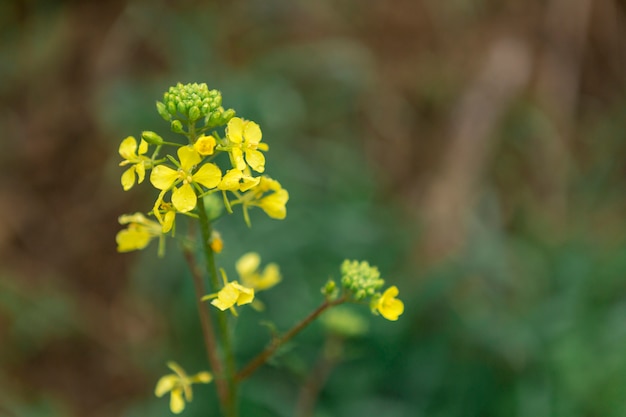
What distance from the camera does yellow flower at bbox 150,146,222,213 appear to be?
1.84m

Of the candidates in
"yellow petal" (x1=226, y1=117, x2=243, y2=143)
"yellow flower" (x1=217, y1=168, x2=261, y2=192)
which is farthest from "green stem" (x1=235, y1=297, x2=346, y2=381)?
"yellow petal" (x1=226, y1=117, x2=243, y2=143)

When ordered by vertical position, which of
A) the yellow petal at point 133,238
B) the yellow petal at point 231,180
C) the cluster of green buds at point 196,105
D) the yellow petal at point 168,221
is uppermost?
the cluster of green buds at point 196,105

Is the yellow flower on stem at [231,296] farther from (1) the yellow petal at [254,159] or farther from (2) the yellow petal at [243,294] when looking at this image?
(1) the yellow petal at [254,159]

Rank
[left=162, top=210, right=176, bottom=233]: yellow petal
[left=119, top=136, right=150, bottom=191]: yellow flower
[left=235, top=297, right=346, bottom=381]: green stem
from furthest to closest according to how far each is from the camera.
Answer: [left=235, top=297, right=346, bottom=381]: green stem < [left=119, top=136, right=150, bottom=191]: yellow flower < [left=162, top=210, right=176, bottom=233]: yellow petal

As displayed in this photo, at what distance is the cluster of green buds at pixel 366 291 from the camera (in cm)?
202

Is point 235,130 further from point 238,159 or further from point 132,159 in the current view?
point 132,159

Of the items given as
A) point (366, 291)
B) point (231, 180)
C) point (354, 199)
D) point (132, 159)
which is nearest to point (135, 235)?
point (132, 159)

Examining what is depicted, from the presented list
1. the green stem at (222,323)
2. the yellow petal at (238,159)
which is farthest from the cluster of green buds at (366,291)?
the yellow petal at (238,159)

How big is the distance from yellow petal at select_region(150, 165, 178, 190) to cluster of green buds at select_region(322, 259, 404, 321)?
1.85 ft

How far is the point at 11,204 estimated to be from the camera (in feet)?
18.2

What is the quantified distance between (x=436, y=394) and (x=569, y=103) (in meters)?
3.22

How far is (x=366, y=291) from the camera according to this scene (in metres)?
2.09

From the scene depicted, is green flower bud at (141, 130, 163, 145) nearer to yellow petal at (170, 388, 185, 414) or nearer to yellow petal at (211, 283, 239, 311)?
yellow petal at (211, 283, 239, 311)

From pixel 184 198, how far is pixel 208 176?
9 cm
